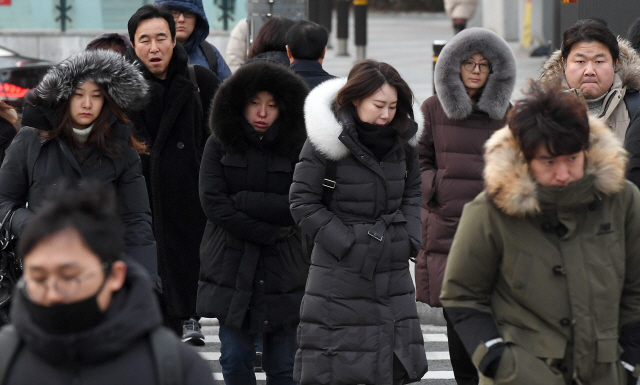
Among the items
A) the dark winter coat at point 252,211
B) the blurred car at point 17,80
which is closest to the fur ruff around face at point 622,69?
the dark winter coat at point 252,211

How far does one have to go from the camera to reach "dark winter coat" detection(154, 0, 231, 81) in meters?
7.35

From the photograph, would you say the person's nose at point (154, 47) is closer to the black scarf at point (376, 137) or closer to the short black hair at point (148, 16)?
the short black hair at point (148, 16)

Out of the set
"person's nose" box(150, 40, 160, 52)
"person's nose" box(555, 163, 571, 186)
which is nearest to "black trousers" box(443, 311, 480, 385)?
"person's nose" box(555, 163, 571, 186)

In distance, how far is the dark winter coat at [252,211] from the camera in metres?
5.38

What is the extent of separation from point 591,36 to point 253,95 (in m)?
1.73

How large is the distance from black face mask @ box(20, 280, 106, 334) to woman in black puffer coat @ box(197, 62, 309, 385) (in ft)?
9.11

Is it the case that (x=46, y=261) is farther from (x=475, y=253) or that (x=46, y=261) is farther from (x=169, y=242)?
(x=169, y=242)

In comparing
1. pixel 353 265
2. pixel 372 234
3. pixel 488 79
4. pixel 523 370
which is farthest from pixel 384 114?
pixel 523 370

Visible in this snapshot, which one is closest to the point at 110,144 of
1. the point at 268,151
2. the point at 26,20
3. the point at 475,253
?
the point at 268,151

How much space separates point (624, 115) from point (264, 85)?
6.13 ft

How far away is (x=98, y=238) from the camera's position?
8.46 feet

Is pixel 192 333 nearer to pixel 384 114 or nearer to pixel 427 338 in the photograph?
pixel 427 338

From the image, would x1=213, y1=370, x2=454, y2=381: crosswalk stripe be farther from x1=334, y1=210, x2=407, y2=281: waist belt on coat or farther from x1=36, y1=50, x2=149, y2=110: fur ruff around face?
x1=36, y1=50, x2=149, y2=110: fur ruff around face

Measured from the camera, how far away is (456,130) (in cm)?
597
